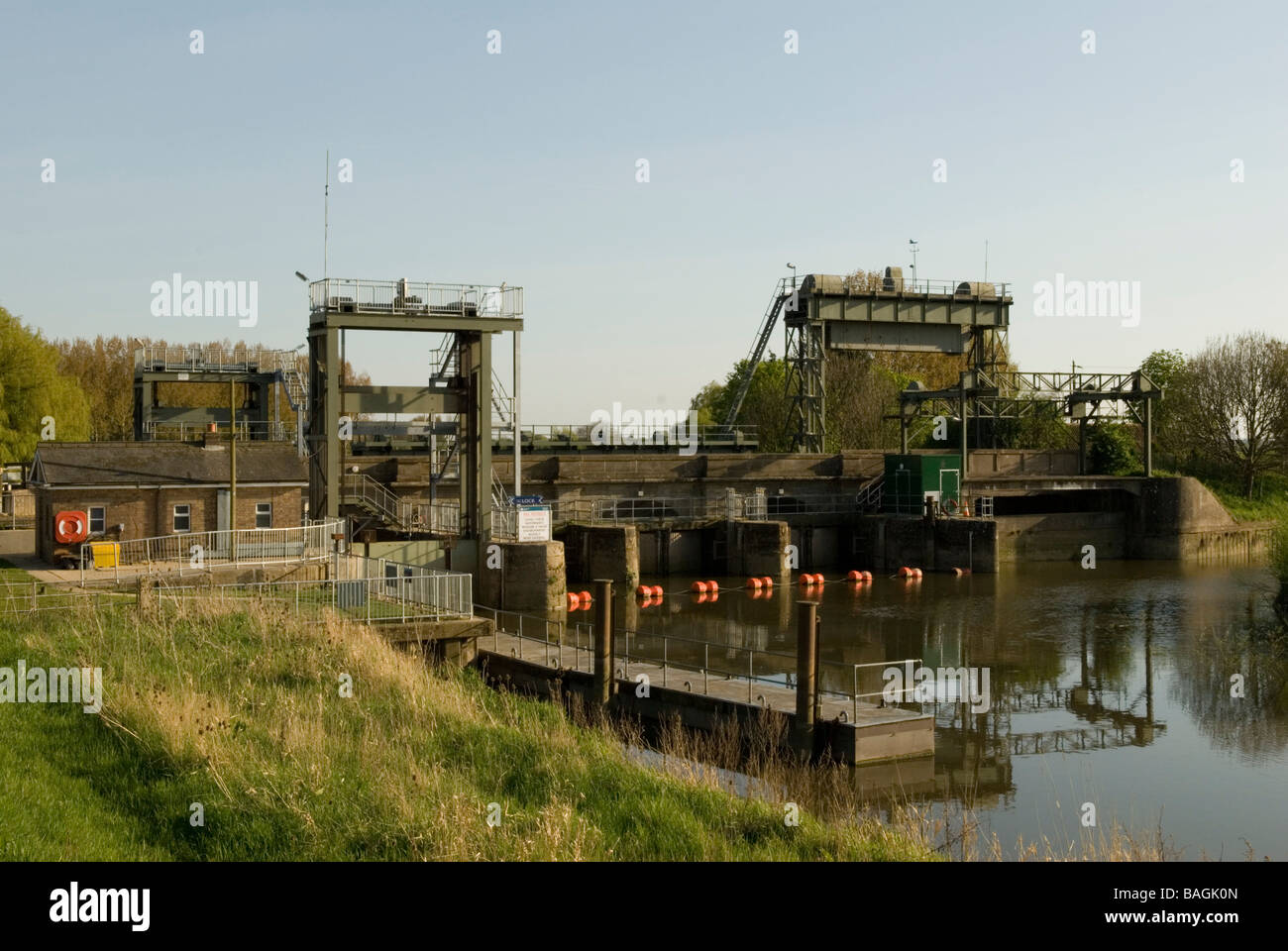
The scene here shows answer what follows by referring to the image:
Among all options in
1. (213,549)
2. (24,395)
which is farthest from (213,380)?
(213,549)

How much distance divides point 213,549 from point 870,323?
35.9m

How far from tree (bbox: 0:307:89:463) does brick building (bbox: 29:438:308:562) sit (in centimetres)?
2906

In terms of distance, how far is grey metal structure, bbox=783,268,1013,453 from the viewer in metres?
59.5

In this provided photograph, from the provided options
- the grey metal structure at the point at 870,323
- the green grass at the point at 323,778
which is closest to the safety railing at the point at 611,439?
the grey metal structure at the point at 870,323

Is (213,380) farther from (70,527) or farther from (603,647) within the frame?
(603,647)

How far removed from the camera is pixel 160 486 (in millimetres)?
Result: 35875

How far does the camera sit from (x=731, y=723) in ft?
70.0

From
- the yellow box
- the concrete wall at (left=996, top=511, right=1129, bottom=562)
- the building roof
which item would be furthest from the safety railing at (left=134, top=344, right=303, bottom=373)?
the concrete wall at (left=996, top=511, right=1129, bottom=562)

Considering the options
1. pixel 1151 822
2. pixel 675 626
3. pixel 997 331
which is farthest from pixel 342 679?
pixel 997 331

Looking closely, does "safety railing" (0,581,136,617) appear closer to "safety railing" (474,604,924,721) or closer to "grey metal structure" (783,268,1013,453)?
"safety railing" (474,604,924,721)

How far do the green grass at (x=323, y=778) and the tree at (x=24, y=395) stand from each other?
152ft

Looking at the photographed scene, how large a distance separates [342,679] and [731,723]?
21.0ft
